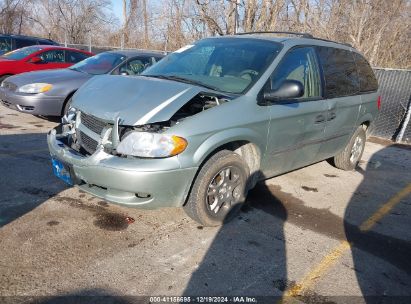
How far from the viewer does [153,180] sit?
2992mm

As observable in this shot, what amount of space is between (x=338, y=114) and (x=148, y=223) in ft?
9.18

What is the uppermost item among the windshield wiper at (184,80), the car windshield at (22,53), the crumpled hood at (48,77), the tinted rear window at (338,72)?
the tinted rear window at (338,72)

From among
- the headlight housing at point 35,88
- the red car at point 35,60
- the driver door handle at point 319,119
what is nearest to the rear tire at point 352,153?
the driver door handle at point 319,119

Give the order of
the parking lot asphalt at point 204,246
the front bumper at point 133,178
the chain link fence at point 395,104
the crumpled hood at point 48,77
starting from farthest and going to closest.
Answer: the chain link fence at point 395,104 < the crumpled hood at point 48,77 < the front bumper at point 133,178 < the parking lot asphalt at point 204,246

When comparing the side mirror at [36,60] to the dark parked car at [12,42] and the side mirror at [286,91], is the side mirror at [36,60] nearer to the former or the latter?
the dark parked car at [12,42]

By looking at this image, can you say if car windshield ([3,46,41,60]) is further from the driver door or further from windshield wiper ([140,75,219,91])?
the driver door

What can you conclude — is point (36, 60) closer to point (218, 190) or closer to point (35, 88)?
point (35, 88)

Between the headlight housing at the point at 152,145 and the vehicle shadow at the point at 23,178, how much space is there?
4.61 feet

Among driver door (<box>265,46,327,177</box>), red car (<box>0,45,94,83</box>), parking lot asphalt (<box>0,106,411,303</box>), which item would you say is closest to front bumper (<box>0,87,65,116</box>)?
parking lot asphalt (<box>0,106,411,303</box>)

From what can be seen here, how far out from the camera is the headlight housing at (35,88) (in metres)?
6.83

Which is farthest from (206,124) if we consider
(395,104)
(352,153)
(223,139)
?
(395,104)

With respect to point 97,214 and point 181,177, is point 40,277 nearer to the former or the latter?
point 97,214

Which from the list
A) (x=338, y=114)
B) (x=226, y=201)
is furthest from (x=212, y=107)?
(x=338, y=114)

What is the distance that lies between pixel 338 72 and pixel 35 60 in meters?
7.59
